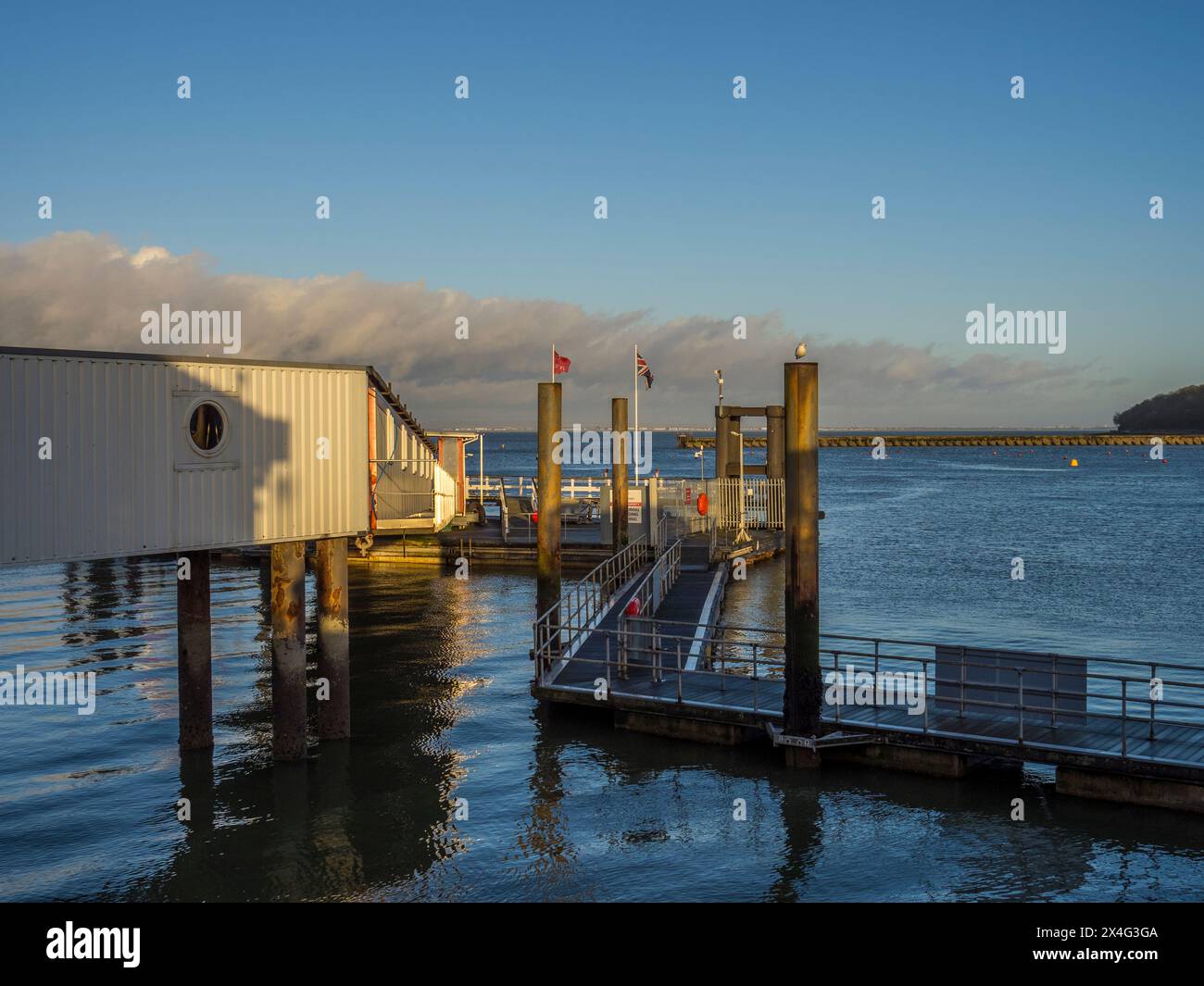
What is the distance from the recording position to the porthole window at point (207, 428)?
16188 millimetres

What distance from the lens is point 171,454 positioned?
52.1 ft

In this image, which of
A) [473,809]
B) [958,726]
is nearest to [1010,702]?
[958,726]

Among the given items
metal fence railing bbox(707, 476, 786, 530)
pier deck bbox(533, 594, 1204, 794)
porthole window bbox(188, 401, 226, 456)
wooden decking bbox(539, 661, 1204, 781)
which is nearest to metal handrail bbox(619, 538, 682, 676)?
pier deck bbox(533, 594, 1204, 794)

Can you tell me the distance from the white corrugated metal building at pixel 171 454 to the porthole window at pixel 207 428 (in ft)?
0.06

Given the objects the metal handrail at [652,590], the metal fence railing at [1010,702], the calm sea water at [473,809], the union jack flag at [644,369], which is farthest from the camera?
the union jack flag at [644,369]

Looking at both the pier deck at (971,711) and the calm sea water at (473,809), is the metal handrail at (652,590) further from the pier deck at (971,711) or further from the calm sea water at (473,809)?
the calm sea water at (473,809)

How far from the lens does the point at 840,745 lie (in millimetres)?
17453

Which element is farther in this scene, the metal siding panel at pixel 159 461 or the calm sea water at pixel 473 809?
the metal siding panel at pixel 159 461

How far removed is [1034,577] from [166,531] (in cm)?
3787

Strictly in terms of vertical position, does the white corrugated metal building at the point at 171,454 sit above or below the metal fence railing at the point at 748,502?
above

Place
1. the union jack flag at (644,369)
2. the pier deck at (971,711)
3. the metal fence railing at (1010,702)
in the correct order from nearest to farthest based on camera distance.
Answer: the pier deck at (971,711)
the metal fence railing at (1010,702)
the union jack flag at (644,369)

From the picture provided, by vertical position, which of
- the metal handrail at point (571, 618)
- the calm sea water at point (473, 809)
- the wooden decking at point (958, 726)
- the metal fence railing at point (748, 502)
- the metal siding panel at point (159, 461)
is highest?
the metal siding panel at point (159, 461)

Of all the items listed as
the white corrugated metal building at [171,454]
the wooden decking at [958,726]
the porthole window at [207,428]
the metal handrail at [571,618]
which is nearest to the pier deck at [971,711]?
the wooden decking at [958,726]
